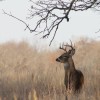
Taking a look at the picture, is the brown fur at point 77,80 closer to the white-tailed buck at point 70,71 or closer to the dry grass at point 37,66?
the white-tailed buck at point 70,71

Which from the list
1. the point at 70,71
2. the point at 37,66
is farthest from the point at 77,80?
the point at 37,66

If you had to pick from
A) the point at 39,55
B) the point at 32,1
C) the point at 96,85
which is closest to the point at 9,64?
the point at 39,55

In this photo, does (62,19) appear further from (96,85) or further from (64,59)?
(96,85)

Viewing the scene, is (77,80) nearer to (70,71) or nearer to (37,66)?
(70,71)

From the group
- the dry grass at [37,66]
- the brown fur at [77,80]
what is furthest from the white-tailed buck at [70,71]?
the dry grass at [37,66]

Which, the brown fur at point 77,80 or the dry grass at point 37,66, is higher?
the brown fur at point 77,80

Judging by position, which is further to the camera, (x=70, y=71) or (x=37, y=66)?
(x=37, y=66)

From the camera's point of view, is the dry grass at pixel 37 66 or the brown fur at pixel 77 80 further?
the dry grass at pixel 37 66

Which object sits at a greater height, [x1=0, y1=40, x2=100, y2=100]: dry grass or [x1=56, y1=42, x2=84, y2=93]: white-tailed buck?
[x1=56, y1=42, x2=84, y2=93]: white-tailed buck

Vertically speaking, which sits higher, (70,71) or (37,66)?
(70,71)

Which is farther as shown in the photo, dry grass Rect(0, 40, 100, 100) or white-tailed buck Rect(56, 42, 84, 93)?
dry grass Rect(0, 40, 100, 100)

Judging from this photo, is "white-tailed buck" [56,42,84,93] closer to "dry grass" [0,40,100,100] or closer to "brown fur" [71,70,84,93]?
"brown fur" [71,70,84,93]

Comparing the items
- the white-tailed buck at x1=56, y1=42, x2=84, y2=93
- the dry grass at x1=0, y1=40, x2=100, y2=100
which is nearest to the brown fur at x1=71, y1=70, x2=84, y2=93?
the white-tailed buck at x1=56, y1=42, x2=84, y2=93

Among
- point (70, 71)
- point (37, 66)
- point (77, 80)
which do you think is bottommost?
point (37, 66)
